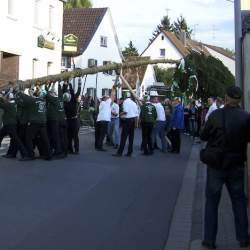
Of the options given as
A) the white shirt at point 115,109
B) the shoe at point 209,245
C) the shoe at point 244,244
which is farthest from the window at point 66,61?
the shoe at point 244,244

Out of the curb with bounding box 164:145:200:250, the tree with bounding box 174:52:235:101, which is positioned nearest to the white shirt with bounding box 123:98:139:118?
the curb with bounding box 164:145:200:250

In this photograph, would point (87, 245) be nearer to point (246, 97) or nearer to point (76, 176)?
point (246, 97)

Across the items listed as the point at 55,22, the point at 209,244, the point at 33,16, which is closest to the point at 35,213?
the point at 209,244

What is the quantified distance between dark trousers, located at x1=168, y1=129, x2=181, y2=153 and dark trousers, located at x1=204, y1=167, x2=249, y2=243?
1168 cm

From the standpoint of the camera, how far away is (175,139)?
18484mm

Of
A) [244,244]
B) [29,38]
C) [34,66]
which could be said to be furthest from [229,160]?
[34,66]

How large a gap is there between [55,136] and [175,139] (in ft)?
16.1

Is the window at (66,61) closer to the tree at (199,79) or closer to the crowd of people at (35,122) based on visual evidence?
the tree at (199,79)

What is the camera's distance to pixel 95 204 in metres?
9.02

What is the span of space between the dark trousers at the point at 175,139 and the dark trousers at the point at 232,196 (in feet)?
38.3

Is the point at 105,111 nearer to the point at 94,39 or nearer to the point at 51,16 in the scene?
the point at 51,16

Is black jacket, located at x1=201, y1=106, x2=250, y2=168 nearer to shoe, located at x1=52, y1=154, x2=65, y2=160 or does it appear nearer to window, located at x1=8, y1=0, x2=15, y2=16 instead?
shoe, located at x1=52, y1=154, x2=65, y2=160

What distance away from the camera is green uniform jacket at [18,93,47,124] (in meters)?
14.2

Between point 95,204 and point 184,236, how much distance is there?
215 cm
